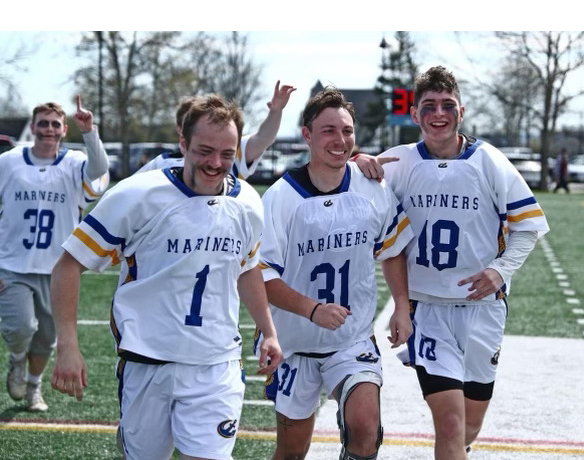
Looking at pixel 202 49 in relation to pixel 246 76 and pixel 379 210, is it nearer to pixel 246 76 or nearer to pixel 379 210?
pixel 246 76

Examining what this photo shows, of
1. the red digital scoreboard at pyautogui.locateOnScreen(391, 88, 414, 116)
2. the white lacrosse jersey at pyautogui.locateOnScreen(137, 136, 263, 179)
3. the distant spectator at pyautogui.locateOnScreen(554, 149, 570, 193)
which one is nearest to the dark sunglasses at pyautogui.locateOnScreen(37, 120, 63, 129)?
the white lacrosse jersey at pyautogui.locateOnScreen(137, 136, 263, 179)

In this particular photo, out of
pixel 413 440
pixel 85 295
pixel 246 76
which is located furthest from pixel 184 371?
pixel 246 76

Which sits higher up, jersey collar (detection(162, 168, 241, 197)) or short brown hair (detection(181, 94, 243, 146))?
short brown hair (detection(181, 94, 243, 146))

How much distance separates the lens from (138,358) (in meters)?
4.27

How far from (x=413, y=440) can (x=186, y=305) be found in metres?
2.83

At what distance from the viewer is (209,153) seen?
4.23m

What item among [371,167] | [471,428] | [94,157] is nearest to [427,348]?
[471,428]

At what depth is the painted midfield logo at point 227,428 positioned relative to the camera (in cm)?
420

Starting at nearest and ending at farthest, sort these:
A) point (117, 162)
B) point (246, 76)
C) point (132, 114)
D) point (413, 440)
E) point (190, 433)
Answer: point (190, 433) < point (413, 440) < point (117, 162) < point (132, 114) < point (246, 76)

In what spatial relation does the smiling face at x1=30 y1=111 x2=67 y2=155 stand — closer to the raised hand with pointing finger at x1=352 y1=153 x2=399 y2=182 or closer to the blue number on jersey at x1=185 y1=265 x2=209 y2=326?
the raised hand with pointing finger at x1=352 y1=153 x2=399 y2=182

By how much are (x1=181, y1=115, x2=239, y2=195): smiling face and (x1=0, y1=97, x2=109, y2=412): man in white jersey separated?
3.05 metres

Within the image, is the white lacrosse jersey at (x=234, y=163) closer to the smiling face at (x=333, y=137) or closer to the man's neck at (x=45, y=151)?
the man's neck at (x=45, y=151)

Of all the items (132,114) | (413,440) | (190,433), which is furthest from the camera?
(132,114)

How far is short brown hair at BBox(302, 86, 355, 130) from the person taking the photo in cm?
506
